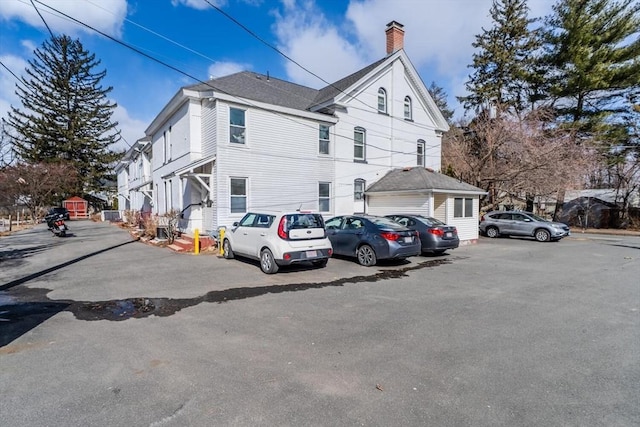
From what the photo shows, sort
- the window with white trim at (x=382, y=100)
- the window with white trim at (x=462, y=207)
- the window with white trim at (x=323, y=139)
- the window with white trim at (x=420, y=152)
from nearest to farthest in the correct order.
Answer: the window with white trim at (x=462, y=207) < the window with white trim at (x=323, y=139) < the window with white trim at (x=382, y=100) < the window with white trim at (x=420, y=152)

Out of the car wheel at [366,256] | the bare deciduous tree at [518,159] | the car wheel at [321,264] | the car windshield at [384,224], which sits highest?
the bare deciduous tree at [518,159]

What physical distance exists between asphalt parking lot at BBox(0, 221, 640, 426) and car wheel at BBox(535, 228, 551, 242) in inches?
391

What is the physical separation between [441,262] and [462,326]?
20.8 ft

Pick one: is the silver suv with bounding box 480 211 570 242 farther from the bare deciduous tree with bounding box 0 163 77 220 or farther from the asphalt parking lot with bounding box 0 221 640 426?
the bare deciduous tree with bounding box 0 163 77 220

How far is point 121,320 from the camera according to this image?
17.2 feet

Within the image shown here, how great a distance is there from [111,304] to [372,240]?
6.91m

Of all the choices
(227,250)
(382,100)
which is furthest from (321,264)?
(382,100)

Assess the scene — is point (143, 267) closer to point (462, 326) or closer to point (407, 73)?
point (462, 326)

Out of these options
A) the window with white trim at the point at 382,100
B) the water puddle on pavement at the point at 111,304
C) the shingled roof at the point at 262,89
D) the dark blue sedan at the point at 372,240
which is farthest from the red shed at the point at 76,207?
the dark blue sedan at the point at 372,240

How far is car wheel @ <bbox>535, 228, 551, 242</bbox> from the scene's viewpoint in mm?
17533

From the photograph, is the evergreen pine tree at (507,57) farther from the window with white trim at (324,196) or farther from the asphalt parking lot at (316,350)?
the asphalt parking lot at (316,350)

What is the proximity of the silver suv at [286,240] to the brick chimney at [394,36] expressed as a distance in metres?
15.7

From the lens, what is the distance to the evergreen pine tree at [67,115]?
40.4 metres

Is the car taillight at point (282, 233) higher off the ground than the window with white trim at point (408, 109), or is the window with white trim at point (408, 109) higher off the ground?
the window with white trim at point (408, 109)
